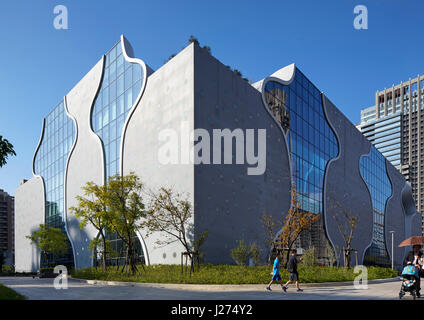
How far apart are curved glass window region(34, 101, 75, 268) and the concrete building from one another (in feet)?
0.50

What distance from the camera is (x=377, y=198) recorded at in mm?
58062

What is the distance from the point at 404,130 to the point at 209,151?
129808 mm

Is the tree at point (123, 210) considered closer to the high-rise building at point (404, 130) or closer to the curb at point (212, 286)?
the curb at point (212, 286)

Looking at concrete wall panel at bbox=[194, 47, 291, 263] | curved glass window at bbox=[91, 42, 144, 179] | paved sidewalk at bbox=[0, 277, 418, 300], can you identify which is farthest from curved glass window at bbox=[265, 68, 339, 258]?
paved sidewalk at bbox=[0, 277, 418, 300]

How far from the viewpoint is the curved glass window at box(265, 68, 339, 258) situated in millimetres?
35438

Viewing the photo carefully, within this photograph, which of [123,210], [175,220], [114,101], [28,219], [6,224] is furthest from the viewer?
[6,224]

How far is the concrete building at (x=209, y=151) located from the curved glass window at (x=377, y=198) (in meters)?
0.33

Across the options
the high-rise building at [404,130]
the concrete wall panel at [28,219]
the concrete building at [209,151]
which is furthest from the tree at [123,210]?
the high-rise building at [404,130]

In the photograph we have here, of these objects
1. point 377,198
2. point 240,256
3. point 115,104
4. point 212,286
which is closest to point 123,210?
point 240,256

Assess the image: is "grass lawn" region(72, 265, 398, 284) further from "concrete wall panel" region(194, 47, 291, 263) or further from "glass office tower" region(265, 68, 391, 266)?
"glass office tower" region(265, 68, 391, 266)

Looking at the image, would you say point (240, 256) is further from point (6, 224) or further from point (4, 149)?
point (6, 224)

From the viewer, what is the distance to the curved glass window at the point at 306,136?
3544 centimetres
